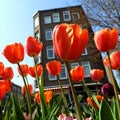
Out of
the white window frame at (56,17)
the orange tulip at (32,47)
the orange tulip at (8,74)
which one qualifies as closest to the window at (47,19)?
the white window frame at (56,17)

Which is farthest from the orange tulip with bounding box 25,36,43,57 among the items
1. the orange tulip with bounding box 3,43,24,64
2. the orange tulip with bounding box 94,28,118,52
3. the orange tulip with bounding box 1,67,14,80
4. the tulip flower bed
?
the orange tulip with bounding box 94,28,118,52

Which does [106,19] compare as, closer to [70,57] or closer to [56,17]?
[70,57]

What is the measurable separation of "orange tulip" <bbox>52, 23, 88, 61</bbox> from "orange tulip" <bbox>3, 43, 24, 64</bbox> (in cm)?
67

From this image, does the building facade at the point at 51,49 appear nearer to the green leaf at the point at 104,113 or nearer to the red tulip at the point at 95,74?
the red tulip at the point at 95,74

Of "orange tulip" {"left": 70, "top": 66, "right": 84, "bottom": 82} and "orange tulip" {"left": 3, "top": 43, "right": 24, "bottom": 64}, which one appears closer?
"orange tulip" {"left": 3, "top": 43, "right": 24, "bottom": 64}

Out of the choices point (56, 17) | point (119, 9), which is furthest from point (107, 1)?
point (56, 17)

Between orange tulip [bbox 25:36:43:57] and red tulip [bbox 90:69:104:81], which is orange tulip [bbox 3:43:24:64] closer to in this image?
orange tulip [bbox 25:36:43:57]

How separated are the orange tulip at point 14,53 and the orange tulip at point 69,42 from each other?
0.67 meters

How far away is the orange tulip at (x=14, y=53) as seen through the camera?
4.73ft

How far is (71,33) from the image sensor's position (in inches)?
30.8

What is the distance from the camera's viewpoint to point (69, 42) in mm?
771

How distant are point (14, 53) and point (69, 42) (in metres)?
0.75

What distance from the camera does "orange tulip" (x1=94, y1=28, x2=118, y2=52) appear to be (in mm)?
1096

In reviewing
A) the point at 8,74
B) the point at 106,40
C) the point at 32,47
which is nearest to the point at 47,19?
the point at 8,74
